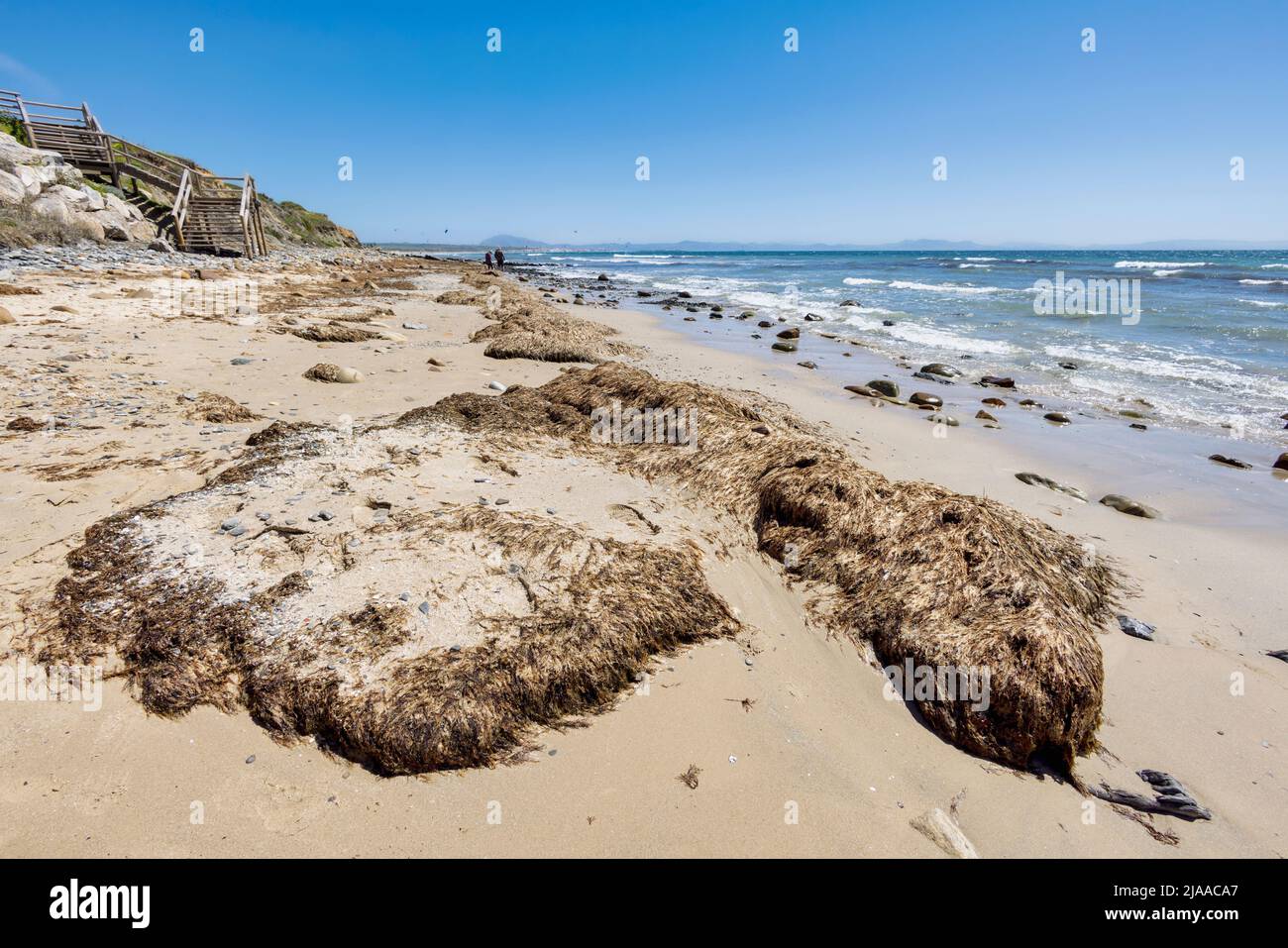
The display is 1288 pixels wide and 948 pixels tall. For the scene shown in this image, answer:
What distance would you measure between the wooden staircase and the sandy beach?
66.9 ft

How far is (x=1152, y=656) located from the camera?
14.4ft

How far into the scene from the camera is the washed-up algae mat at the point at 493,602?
3164 mm

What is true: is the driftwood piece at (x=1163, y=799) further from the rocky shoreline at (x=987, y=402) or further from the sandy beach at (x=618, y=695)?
the rocky shoreline at (x=987, y=402)

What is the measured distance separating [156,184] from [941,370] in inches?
1362

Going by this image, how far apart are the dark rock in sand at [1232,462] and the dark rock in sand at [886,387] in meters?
5.09

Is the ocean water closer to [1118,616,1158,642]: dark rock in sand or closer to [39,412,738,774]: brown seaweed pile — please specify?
[1118,616,1158,642]: dark rock in sand

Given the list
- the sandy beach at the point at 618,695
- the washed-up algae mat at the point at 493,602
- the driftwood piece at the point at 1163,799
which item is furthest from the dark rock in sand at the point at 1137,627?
the driftwood piece at the point at 1163,799

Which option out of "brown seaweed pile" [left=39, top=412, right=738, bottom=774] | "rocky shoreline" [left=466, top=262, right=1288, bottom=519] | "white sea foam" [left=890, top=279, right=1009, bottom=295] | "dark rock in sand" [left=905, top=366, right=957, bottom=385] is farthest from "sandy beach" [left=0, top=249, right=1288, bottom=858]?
"white sea foam" [left=890, top=279, right=1009, bottom=295]

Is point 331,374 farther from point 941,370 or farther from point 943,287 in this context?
point 943,287

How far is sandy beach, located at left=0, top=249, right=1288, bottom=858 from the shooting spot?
8.91ft

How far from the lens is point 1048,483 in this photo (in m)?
7.70

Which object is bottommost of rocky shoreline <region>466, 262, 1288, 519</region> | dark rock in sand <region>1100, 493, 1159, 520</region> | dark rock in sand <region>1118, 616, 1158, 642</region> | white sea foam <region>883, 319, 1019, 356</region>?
dark rock in sand <region>1118, 616, 1158, 642</region>
